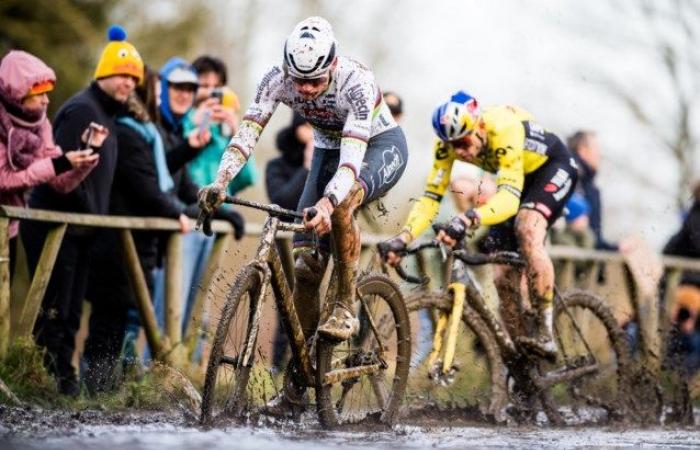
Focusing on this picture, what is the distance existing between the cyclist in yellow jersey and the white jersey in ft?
4.24

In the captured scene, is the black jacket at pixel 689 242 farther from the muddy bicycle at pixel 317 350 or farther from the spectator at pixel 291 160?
the muddy bicycle at pixel 317 350

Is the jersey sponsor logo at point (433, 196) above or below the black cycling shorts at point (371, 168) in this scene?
above

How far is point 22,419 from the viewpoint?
7980 millimetres

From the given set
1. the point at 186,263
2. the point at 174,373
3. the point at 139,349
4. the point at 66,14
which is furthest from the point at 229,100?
the point at 66,14

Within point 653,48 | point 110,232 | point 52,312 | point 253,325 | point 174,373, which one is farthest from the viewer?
point 653,48

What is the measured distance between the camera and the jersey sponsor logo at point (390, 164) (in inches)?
360

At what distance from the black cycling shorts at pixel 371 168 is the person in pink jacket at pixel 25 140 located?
5.00 feet

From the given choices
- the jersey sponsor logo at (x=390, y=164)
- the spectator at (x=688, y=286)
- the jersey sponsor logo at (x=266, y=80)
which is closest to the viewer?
the jersey sponsor logo at (x=266, y=80)

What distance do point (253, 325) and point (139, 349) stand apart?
140 inches

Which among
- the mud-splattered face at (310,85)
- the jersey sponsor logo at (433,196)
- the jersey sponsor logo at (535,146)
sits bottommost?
the jersey sponsor logo at (433,196)

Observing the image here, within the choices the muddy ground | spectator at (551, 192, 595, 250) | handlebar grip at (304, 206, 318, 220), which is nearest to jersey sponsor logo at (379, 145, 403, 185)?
handlebar grip at (304, 206, 318, 220)

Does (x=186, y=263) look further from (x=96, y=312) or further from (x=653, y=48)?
(x=653, y=48)

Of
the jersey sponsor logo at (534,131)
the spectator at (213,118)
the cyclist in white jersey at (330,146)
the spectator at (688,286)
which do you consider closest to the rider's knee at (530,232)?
the jersey sponsor logo at (534,131)

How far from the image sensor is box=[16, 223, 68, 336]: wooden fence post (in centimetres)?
956
